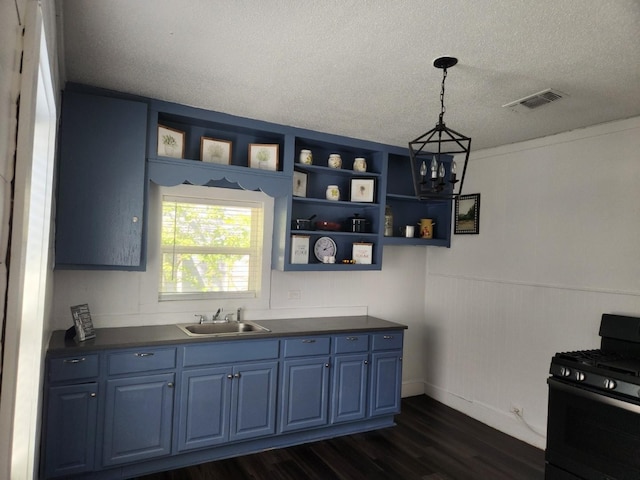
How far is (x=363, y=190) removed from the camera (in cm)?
385

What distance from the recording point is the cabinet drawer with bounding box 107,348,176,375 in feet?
8.60

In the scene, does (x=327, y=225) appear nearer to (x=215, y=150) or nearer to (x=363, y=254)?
(x=363, y=254)

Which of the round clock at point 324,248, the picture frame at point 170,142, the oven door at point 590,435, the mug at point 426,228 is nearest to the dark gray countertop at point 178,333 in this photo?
the round clock at point 324,248

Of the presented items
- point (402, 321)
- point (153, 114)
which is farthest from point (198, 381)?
point (402, 321)

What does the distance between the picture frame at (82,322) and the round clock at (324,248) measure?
5.98ft

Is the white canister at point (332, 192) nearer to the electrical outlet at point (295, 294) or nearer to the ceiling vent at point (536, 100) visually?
the electrical outlet at point (295, 294)

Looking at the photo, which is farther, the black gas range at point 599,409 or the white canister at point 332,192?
the white canister at point 332,192

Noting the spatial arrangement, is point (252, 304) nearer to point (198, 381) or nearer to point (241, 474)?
point (198, 381)

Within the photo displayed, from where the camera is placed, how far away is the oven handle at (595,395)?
230cm

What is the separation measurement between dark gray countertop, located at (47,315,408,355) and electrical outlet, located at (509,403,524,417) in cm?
112

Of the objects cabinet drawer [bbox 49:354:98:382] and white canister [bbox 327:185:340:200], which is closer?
cabinet drawer [bbox 49:354:98:382]

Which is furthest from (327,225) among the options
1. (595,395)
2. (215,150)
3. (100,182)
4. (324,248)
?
(595,395)

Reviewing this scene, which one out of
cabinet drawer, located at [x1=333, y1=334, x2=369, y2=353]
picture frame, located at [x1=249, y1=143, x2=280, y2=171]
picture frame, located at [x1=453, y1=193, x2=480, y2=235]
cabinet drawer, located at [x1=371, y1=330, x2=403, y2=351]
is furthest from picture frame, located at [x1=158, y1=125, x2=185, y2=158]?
picture frame, located at [x1=453, y1=193, x2=480, y2=235]

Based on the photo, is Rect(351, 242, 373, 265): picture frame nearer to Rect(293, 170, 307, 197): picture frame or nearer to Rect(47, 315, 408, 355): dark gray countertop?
Rect(47, 315, 408, 355): dark gray countertop
